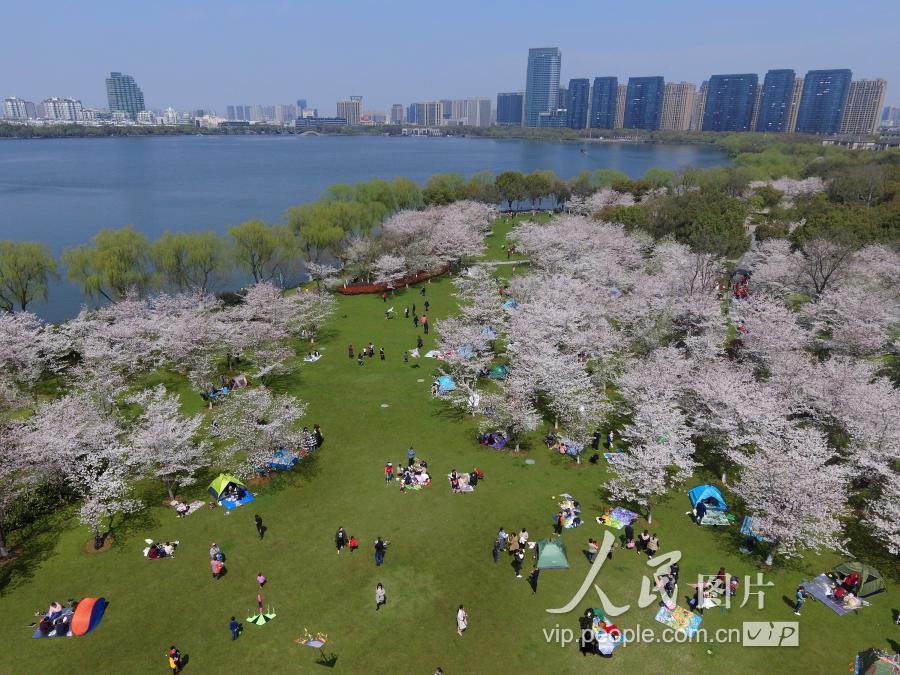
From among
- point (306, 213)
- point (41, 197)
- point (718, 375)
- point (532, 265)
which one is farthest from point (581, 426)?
point (41, 197)

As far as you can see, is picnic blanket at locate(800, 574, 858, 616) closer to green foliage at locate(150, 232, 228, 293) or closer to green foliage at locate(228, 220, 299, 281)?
green foliage at locate(150, 232, 228, 293)

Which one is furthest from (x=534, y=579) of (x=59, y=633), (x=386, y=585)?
(x=59, y=633)

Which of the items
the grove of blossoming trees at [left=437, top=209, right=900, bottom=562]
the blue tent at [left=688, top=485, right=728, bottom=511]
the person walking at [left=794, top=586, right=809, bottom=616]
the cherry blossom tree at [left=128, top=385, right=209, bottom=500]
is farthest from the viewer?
the blue tent at [left=688, top=485, right=728, bottom=511]

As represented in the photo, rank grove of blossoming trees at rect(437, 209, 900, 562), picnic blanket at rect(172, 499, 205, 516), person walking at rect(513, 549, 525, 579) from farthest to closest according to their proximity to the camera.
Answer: picnic blanket at rect(172, 499, 205, 516)
grove of blossoming trees at rect(437, 209, 900, 562)
person walking at rect(513, 549, 525, 579)

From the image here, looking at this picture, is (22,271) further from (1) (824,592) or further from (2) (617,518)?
(1) (824,592)

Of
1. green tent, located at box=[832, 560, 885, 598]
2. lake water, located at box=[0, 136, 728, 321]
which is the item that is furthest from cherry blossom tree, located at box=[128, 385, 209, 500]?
lake water, located at box=[0, 136, 728, 321]

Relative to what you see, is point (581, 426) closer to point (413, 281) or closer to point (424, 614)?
point (424, 614)

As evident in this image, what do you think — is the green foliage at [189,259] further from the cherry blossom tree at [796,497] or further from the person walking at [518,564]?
the cherry blossom tree at [796,497]
